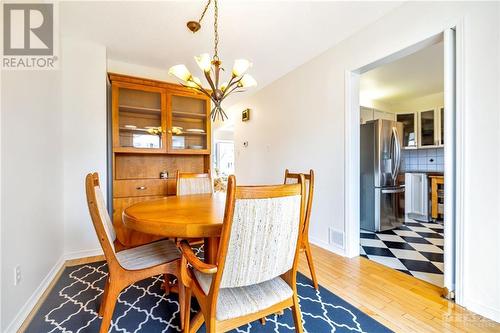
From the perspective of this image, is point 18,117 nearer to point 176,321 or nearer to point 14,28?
point 14,28

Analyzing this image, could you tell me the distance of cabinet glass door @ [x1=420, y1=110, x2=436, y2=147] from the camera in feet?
13.7

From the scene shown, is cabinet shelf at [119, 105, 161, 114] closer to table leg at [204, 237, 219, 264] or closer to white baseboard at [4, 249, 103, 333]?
white baseboard at [4, 249, 103, 333]

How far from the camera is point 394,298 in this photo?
171cm

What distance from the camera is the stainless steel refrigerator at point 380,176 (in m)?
3.41

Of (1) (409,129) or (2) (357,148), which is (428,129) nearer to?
(1) (409,129)

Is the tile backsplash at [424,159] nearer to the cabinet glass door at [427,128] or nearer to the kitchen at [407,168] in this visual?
the kitchen at [407,168]

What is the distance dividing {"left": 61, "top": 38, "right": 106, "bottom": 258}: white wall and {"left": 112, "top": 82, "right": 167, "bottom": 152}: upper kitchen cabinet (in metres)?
0.21

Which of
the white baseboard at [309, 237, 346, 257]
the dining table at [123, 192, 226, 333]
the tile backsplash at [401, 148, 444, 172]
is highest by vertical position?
the tile backsplash at [401, 148, 444, 172]

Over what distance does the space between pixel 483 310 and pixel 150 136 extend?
11.5 feet

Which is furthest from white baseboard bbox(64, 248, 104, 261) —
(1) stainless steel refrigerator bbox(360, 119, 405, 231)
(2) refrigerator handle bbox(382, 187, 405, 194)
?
(2) refrigerator handle bbox(382, 187, 405, 194)

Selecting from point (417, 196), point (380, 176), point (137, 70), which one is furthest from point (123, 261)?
point (417, 196)

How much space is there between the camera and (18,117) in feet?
5.03

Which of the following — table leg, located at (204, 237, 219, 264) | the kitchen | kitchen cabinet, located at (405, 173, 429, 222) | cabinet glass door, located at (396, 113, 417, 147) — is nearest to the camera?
table leg, located at (204, 237, 219, 264)

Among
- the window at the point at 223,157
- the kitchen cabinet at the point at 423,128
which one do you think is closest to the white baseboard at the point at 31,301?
the kitchen cabinet at the point at 423,128
